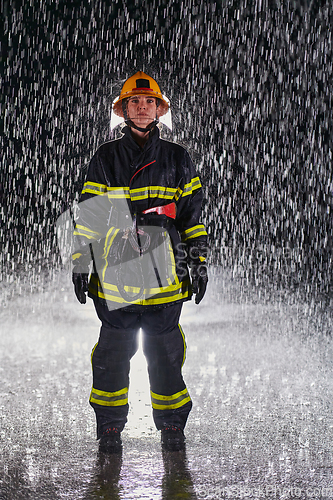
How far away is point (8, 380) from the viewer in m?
3.50

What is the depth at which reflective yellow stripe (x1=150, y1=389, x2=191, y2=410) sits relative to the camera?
2602mm

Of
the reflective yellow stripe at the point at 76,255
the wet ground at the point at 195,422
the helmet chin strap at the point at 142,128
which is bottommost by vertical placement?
the wet ground at the point at 195,422

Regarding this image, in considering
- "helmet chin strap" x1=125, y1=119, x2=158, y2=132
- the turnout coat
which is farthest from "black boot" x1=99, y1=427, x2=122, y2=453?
"helmet chin strap" x1=125, y1=119, x2=158, y2=132

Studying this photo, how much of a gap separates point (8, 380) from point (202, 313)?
314 cm

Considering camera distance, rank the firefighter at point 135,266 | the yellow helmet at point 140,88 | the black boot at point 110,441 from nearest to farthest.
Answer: the black boot at point 110,441
the firefighter at point 135,266
the yellow helmet at point 140,88

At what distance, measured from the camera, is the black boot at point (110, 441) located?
2.44 meters

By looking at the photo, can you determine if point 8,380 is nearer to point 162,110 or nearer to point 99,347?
point 99,347

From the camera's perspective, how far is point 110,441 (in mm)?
2479

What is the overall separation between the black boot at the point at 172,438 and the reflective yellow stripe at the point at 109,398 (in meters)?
0.27

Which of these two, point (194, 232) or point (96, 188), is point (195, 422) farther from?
point (96, 188)

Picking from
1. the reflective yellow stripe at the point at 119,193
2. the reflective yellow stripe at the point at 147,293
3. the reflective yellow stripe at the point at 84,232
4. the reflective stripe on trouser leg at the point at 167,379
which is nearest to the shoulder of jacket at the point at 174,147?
the reflective yellow stripe at the point at 119,193

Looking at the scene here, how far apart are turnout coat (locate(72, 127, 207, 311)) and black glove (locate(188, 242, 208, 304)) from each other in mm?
42

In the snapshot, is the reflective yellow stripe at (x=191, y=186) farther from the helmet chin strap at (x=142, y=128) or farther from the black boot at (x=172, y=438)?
the black boot at (x=172, y=438)

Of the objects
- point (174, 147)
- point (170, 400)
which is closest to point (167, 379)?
point (170, 400)
